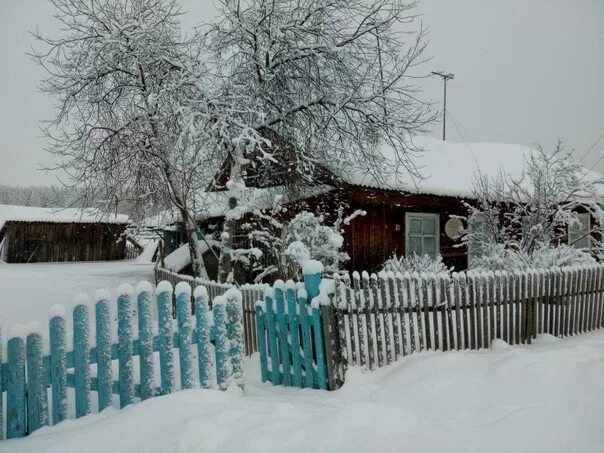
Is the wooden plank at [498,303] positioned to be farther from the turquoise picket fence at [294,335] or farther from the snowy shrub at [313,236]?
the snowy shrub at [313,236]

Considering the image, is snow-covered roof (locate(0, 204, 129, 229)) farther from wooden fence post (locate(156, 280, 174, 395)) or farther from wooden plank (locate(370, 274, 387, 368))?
wooden fence post (locate(156, 280, 174, 395))

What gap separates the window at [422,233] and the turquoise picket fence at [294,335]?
8806 mm

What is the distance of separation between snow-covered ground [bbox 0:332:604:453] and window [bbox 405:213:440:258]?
28.3 feet

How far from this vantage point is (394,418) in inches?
108

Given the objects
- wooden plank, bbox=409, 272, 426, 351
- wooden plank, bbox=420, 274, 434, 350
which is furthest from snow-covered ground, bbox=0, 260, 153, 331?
wooden plank, bbox=420, 274, 434, 350

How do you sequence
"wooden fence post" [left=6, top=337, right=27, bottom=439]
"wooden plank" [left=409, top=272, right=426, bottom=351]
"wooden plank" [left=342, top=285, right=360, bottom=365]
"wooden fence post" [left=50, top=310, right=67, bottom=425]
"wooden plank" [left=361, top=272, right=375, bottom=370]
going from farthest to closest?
"wooden plank" [left=409, top=272, right=426, bottom=351]
"wooden plank" [left=361, top=272, right=375, bottom=370]
"wooden plank" [left=342, top=285, right=360, bottom=365]
"wooden fence post" [left=50, top=310, right=67, bottom=425]
"wooden fence post" [left=6, top=337, right=27, bottom=439]

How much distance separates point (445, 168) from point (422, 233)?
2.52 metres

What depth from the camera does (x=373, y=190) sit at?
11367 millimetres

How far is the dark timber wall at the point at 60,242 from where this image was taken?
29.6m

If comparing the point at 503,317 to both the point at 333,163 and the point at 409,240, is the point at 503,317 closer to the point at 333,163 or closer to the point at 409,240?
the point at 333,163

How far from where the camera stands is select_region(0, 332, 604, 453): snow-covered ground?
8.50 ft

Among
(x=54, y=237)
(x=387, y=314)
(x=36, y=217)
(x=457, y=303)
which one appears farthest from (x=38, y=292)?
(x=54, y=237)

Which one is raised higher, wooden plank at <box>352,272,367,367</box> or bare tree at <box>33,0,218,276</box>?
bare tree at <box>33,0,218,276</box>

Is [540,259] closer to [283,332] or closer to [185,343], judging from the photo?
[283,332]
